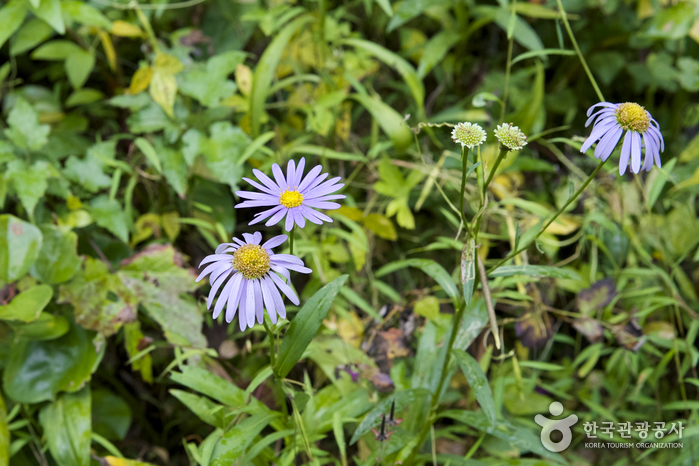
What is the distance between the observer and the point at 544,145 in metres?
1.63

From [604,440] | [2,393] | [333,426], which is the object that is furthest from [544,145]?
[2,393]

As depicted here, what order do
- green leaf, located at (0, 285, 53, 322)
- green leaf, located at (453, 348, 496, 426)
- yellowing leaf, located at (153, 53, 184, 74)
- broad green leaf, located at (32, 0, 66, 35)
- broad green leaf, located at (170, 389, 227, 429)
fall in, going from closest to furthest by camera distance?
green leaf, located at (453, 348, 496, 426), broad green leaf, located at (170, 389, 227, 429), green leaf, located at (0, 285, 53, 322), broad green leaf, located at (32, 0, 66, 35), yellowing leaf, located at (153, 53, 184, 74)

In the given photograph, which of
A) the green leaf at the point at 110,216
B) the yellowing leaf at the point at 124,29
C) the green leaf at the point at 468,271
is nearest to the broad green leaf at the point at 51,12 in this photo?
the yellowing leaf at the point at 124,29

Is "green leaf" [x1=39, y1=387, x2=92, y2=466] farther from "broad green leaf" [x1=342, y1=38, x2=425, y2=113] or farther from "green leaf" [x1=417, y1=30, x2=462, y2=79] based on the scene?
"green leaf" [x1=417, y1=30, x2=462, y2=79]

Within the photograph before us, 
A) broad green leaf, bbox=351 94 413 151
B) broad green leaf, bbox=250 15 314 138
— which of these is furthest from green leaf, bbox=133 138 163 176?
broad green leaf, bbox=351 94 413 151

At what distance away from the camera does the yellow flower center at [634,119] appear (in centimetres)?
77

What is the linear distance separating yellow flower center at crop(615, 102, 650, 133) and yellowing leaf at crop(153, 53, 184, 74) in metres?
1.08

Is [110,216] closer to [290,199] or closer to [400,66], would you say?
[290,199]

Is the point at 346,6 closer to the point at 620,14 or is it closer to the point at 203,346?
the point at 620,14

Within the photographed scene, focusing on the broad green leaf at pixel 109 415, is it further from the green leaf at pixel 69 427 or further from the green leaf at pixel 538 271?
the green leaf at pixel 538 271

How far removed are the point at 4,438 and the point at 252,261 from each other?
33.1 inches

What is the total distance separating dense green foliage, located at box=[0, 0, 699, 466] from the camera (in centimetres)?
112

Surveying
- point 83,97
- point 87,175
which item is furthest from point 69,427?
point 83,97

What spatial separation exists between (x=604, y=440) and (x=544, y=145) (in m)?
0.87
